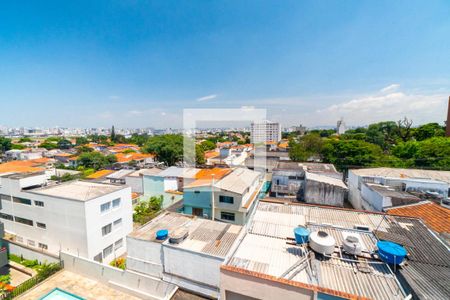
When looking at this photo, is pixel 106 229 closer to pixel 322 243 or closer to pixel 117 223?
pixel 117 223

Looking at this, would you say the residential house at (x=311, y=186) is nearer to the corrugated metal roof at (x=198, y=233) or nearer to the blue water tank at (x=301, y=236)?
the corrugated metal roof at (x=198, y=233)

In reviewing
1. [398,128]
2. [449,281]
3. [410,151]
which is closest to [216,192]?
[449,281]

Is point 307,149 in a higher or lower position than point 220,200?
higher

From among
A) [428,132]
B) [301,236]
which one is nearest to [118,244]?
[301,236]

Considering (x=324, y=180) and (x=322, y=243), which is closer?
(x=322, y=243)

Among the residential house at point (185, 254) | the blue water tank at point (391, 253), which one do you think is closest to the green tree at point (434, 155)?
the blue water tank at point (391, 253)

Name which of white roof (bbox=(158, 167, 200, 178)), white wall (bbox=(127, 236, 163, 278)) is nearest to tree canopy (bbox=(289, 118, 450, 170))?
white roof (bbox=(158, 167, 200, 178))
